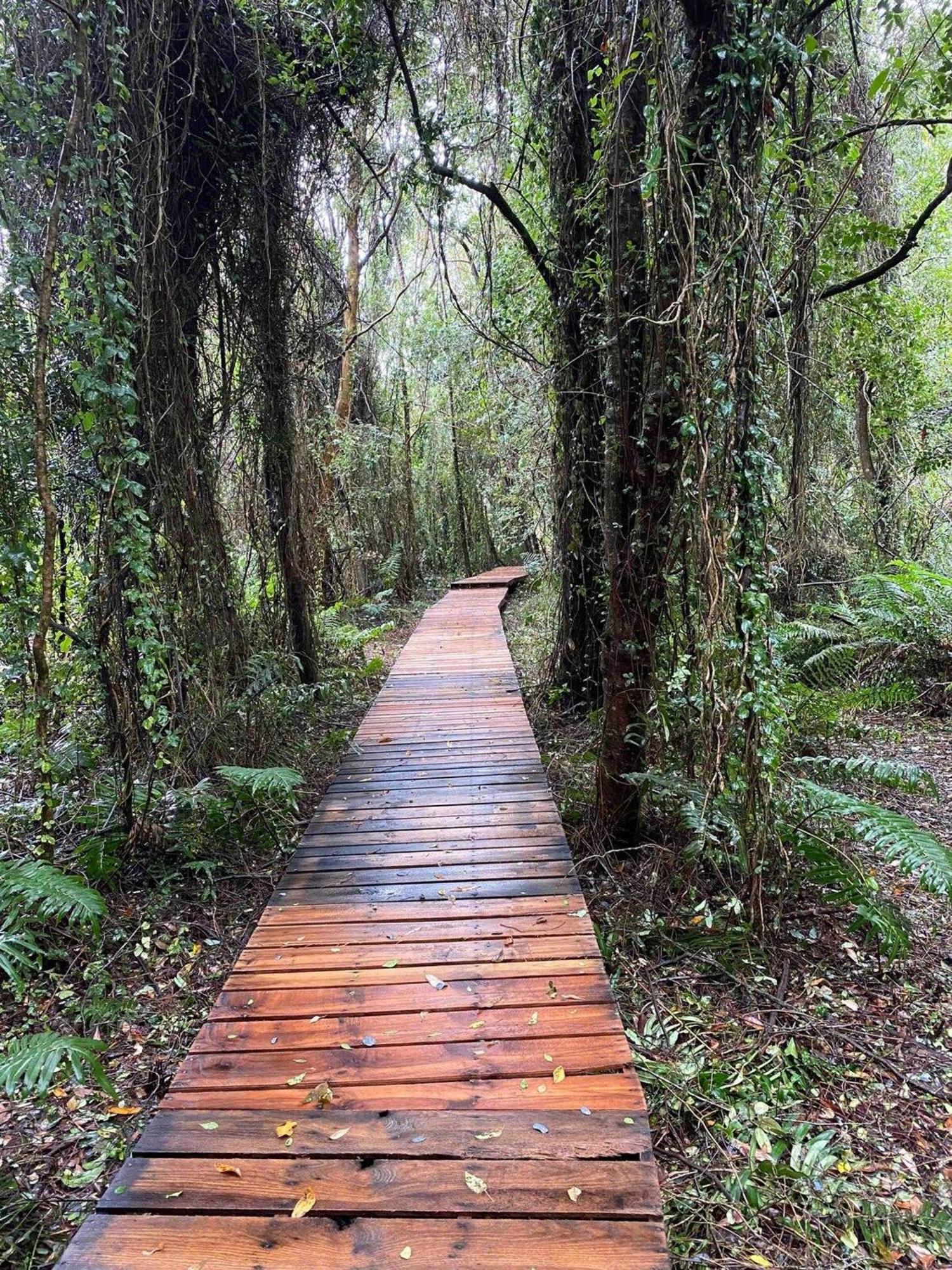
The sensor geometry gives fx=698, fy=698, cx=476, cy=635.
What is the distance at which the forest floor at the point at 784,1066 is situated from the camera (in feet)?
5.52

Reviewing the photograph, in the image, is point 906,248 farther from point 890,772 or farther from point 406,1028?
point 406,1028

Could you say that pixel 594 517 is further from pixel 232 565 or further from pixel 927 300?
pixel 927 300

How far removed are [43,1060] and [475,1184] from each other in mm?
1091

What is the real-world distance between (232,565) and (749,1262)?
4.32 meters

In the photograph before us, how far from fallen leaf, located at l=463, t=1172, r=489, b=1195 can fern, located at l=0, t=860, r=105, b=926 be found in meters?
1.61

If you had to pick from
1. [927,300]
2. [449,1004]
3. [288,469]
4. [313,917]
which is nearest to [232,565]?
[288,469]

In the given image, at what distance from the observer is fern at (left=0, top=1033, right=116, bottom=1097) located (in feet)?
5.36

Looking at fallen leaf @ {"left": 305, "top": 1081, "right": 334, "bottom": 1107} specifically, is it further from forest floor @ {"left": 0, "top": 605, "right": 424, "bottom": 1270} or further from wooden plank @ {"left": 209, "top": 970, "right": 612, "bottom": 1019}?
forest floor @ {"left": 0, "top": 605, "right": 424, "bottom": 1270}

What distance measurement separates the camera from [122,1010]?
2.48 m

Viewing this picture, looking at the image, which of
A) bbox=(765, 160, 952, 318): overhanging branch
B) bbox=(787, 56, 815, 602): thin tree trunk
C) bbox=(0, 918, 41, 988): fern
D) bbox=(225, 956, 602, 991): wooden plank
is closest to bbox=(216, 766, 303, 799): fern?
bbox=(0, 918, 41, 988): fern

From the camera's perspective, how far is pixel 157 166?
3.24m

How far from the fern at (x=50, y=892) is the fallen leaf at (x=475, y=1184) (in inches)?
63.3

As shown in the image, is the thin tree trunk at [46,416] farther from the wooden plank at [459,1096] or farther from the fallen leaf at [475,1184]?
the fallen leaf at [475,1184]

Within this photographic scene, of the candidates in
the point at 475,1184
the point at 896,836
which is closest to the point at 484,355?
the point at 896,836
